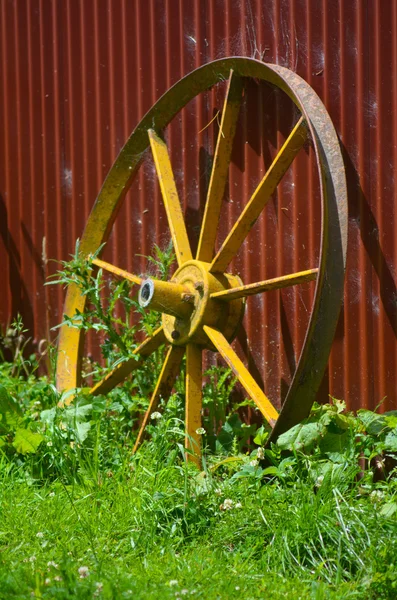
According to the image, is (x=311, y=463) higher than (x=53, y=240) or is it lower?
lower

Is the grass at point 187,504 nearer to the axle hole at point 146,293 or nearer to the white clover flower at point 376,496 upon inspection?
the white clover flower at point 376,496

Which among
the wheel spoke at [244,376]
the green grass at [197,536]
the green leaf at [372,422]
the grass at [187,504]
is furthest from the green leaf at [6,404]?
the green leaf at [372,422]

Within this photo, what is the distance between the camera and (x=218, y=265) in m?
5.14

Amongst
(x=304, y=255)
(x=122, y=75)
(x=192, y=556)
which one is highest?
(x=122, y=75)

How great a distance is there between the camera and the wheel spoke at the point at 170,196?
5.48 meters

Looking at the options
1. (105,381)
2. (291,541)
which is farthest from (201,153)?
(291,541)

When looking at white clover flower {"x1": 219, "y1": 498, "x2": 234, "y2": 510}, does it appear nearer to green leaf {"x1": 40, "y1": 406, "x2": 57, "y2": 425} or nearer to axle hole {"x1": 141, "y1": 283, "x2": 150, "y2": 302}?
axle hole {"x1": 141, "y1": 283, "x2": 150, "y2": 302}

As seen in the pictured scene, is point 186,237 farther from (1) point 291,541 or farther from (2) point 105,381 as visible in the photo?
(1) point 291,541

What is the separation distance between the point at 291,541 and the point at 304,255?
5.98ft

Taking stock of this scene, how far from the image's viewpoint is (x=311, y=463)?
4.32 meters

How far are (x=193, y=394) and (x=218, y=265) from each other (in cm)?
65

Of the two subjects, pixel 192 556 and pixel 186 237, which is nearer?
pixel 192 556

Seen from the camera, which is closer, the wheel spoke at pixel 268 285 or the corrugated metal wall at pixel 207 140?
the wheel spoke at pixel 268 285

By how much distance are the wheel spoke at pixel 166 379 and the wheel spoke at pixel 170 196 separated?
0.51 m
